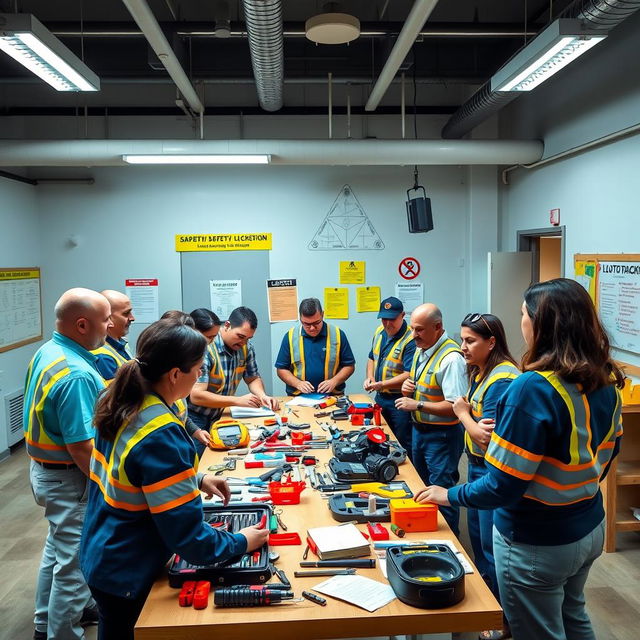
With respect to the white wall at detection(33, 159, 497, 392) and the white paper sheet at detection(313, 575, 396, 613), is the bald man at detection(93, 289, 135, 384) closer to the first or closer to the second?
the white paper sheet at detection(313, 575, 396, 613)

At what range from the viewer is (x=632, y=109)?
3.77 meters

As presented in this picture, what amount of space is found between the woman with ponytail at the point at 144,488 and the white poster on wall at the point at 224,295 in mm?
4492

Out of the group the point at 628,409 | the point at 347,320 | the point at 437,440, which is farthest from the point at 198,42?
the point at 628,409

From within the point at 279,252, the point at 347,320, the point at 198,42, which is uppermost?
the point at 198,42

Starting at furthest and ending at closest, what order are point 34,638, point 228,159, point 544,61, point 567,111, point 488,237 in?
1. point 488,237
2. point 228,159
3. point 567,111
4. point 544,61
5. point 34,638

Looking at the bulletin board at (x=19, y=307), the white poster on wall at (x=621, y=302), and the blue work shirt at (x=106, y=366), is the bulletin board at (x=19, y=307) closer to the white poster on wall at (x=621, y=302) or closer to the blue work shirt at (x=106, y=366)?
the blue work shirt at (x=106, y=366)

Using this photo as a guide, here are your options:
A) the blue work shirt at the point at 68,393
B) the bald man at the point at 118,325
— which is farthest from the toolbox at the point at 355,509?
the bald man at the point at 118,325

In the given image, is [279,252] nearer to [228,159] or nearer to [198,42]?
[228,159]

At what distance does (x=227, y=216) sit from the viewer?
6.13 metres

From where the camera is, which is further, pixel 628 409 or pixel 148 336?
pixel 628 409

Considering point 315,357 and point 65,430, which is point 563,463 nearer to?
point 65,430

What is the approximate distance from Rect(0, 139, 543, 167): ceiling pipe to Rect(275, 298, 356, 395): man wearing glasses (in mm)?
1460

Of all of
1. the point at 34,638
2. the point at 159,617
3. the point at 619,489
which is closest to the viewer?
the point at 159,617

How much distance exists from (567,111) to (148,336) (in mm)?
4239
